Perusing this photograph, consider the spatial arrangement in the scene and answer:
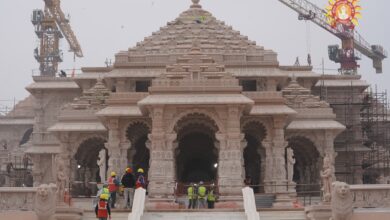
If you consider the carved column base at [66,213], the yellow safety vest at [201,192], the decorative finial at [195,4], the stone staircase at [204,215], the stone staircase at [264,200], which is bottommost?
the stone staircase at [264,200]

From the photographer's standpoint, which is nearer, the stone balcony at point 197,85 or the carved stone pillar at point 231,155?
the carved stone pillar at point 231,155

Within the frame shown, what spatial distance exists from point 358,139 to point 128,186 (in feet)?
75.1

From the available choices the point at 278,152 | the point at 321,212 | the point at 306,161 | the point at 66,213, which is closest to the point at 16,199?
the point at 66,213

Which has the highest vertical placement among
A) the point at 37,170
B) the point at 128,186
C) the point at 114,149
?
the point at 114,149

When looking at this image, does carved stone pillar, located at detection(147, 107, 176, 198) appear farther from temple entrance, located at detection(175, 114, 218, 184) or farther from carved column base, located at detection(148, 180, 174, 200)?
temple entrance, located at detection(175, 114, 218, 184)

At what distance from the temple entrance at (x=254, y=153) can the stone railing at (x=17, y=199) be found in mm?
13680

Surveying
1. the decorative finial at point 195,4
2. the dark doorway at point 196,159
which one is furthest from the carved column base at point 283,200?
the decorative finial at point 195,4

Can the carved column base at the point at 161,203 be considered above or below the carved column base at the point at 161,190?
below

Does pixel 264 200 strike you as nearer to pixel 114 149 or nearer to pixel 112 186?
pixel 114 149

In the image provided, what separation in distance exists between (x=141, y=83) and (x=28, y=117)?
1977cm

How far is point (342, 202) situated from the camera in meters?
18.2

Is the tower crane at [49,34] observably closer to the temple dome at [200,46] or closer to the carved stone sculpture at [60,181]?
the temple dome at [200,46]

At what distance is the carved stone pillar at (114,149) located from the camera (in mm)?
31578

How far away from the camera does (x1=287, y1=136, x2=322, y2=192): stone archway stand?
3562 centimetres
